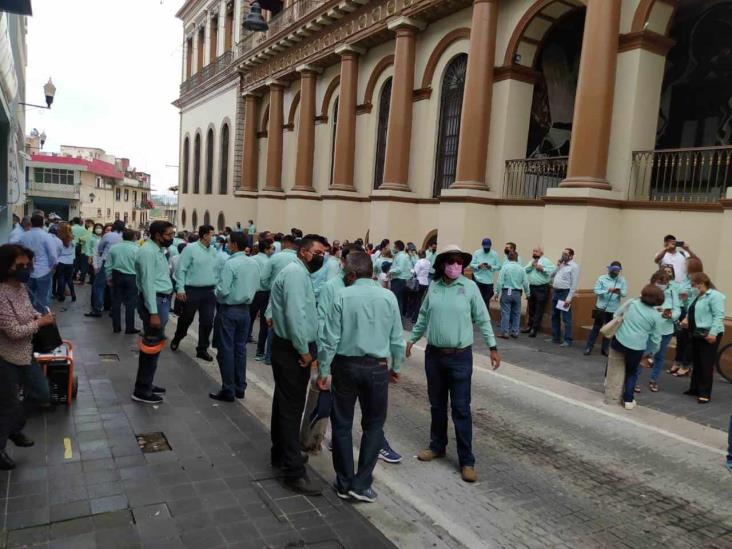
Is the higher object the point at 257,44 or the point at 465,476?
the point at 257,44

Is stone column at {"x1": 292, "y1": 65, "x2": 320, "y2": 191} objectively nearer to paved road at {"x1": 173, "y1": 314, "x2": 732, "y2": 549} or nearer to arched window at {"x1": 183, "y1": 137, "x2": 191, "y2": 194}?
paved road at {"x1": 173, "y1": 314, "x2": 732, "y2": 549}

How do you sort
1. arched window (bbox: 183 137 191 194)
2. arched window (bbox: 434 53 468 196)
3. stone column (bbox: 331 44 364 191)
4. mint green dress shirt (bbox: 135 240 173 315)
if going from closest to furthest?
mint green dress shirt (bbox: 135 240 173 315)
arched window (bbox: 434 53 468 196)
stone column (bbox: 331 44 364 191)
arched window (bbox: 183 137 191 194)

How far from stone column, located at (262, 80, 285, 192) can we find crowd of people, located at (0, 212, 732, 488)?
1473cm

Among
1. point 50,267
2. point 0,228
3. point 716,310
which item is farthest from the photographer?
point 0,228

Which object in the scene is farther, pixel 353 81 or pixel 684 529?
pixel 353 81

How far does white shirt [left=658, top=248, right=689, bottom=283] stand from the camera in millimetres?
9727

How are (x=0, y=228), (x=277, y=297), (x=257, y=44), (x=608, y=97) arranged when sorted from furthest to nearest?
(x=257, y=44)
(x=0, y=228)
(x=608, y=97)
(x=277, y=297)

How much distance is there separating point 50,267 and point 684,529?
9705mm

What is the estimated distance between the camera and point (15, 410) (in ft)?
14.1

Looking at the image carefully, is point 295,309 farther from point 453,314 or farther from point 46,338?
point 46,338

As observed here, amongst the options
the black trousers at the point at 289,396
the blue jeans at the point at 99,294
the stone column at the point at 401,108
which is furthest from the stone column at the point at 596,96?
the blue jeans at the point at 99,294

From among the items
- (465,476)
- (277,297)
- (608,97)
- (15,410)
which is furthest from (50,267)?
(608,97)

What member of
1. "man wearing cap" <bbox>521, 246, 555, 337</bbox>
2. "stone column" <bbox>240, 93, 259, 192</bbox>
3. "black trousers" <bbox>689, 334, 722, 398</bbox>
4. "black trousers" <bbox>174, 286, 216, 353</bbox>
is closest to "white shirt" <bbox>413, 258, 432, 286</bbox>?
"man wearing cap" <bbox>521, 246, 555, 337</bbox>

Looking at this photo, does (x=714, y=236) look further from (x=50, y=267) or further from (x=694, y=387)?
(x=50, y=267)
